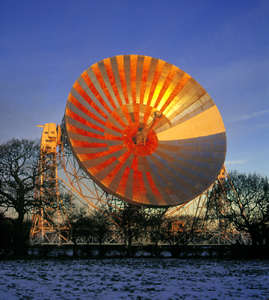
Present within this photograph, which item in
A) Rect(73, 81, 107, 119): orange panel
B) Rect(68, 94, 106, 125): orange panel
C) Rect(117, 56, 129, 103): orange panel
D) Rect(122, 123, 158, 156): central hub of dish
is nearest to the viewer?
Rect(68, 94, 106, 125): orange panel

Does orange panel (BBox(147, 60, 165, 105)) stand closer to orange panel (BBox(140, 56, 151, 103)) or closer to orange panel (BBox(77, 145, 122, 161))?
orange panel (BBox(140, 56, 151, 103))

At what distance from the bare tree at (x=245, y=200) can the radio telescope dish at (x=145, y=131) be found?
9.80 metres

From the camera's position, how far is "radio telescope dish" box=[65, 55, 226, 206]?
2466 cm

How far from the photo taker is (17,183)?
27.5m

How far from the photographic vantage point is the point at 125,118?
88.2 feet

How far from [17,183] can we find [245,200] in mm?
27915

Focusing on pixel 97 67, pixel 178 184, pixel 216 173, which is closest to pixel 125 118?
pixel 97 67

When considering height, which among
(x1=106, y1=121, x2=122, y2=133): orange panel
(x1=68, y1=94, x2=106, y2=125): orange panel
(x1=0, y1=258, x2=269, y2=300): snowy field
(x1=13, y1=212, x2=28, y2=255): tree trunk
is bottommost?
(x1=0, y1=258, x2=269, y2=300): snowy field

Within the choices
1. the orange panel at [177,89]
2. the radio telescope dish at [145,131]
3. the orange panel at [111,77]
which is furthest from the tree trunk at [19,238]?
the orange panel at [177,89]

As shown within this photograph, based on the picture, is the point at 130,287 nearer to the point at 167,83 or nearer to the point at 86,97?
the point at 86,97

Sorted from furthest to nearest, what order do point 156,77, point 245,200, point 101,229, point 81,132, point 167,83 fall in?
1. point 245,200
2. point 101,229
3. point 167,83
4. point 156,77
5. point 81,132

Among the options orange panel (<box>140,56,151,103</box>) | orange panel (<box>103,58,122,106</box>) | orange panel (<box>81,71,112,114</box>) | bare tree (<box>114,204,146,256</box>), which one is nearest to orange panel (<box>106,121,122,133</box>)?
orange panel (<box>81,71,112,114</box>)

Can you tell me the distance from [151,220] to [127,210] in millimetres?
3873

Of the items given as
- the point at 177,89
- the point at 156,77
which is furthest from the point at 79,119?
the point at 177,89
